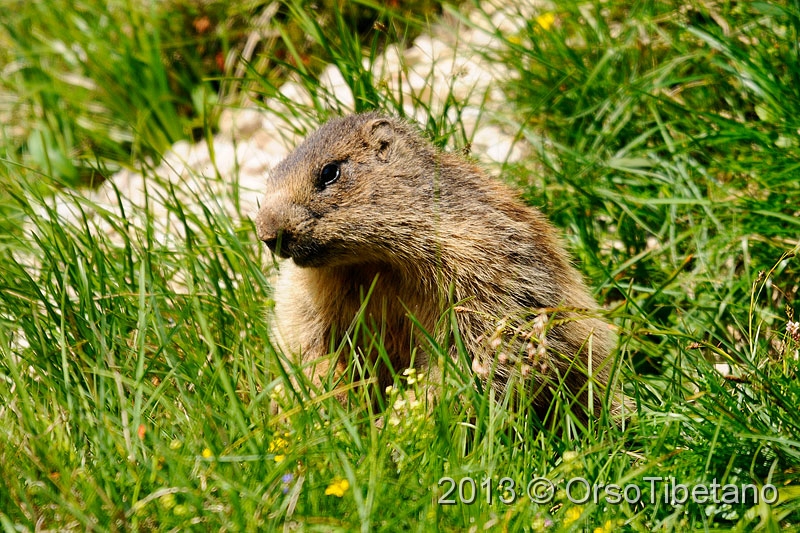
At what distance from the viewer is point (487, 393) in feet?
11.3

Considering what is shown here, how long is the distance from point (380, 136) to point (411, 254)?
2.08 ft

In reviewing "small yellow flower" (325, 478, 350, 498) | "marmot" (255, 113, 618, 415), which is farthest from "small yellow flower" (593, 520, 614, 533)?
"marmot" (255, 113, 618, 415)

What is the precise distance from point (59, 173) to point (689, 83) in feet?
14.5

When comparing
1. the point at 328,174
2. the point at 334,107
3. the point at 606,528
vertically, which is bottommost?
the point at 606,528

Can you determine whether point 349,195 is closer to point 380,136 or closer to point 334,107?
point 380,136

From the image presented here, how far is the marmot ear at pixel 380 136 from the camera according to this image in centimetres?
443

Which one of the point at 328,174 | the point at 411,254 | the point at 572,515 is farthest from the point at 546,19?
the point at 572,515

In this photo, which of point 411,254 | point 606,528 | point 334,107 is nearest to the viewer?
point 606,528

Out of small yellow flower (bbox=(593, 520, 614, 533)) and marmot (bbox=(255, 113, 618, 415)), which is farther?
marmot (bbox=(255, 113, 618, 415))

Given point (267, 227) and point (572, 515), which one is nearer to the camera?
point (572, 515)

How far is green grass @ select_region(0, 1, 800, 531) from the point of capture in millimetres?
3023

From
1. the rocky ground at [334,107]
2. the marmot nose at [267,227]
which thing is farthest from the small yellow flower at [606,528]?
the rocky ground at [334,107]

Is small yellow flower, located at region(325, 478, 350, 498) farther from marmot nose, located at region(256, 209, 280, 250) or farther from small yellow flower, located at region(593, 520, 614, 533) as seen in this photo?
marmot nose, located at region(256, 209, 280, 250)

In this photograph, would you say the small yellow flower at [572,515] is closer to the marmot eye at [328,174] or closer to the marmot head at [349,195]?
the marmot head at [349,195]
